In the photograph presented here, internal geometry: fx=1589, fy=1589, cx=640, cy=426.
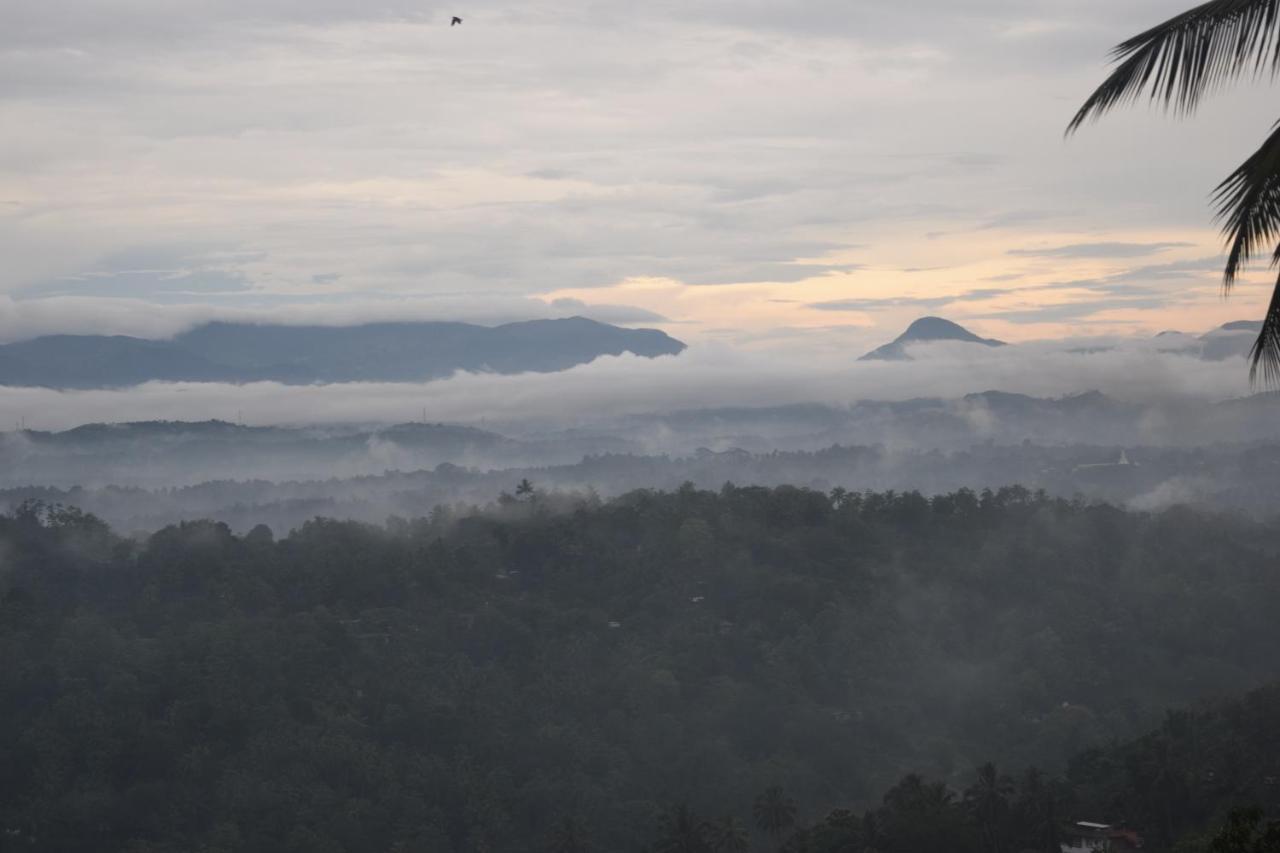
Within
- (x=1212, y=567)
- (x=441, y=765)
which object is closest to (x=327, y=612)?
(x=441, y=765)

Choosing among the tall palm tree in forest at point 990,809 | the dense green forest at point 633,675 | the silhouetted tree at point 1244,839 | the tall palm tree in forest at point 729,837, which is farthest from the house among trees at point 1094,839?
the silhouetted tree at point 1244,839

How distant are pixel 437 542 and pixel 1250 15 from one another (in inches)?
2944

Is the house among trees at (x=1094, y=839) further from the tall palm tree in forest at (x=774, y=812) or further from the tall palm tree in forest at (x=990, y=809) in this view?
the tall palm tree in forest at (x=774, y=812)

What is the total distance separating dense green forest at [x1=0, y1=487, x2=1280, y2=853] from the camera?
5200 centimetres

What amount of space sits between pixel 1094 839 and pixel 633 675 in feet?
93.1

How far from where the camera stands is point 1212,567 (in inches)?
3440

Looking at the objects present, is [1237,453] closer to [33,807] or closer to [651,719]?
[651,719]

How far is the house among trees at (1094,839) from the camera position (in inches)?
1618

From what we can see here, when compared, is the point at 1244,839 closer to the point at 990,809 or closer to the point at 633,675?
the point at 990,809

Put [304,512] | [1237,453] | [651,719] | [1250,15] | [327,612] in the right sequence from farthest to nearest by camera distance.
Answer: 1. [1237,453]
2. [304,512]
3. [327,612]
4. [651,719]
5. [1250,15]

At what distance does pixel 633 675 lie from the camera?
67.1 meters

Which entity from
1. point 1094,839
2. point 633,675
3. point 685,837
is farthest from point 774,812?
point 633,675

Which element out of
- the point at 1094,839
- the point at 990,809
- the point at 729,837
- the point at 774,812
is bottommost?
the point at 774,812

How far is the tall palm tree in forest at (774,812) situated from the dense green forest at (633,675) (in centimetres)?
12
